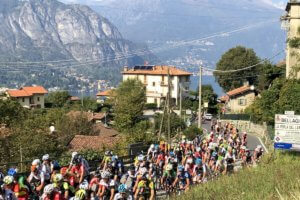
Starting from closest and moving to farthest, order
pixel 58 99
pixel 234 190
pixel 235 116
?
pixel 234 190 → pixel 235 116 → pixel 58 99

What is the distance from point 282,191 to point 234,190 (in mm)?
1196

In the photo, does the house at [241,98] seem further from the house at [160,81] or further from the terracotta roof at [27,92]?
the terracotta roof at [27,92]

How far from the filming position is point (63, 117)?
45.4 m

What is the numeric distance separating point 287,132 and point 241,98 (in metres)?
57.4

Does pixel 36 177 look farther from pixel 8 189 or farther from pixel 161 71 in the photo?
pixel 161 71

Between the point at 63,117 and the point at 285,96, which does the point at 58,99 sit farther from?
the point at 285,96

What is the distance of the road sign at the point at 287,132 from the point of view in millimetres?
18797

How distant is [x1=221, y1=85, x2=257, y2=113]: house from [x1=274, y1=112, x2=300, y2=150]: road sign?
5548 centimetres

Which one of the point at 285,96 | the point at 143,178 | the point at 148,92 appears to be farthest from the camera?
the point at 148,92

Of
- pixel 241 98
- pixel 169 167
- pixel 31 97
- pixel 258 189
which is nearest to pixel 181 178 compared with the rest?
pixel 169 167

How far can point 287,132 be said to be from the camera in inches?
749

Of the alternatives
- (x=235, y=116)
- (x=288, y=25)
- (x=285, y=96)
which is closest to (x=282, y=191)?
(x=285, y=96)

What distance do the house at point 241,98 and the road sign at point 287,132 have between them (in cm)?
5548

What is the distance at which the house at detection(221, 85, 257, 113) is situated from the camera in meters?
74.7
